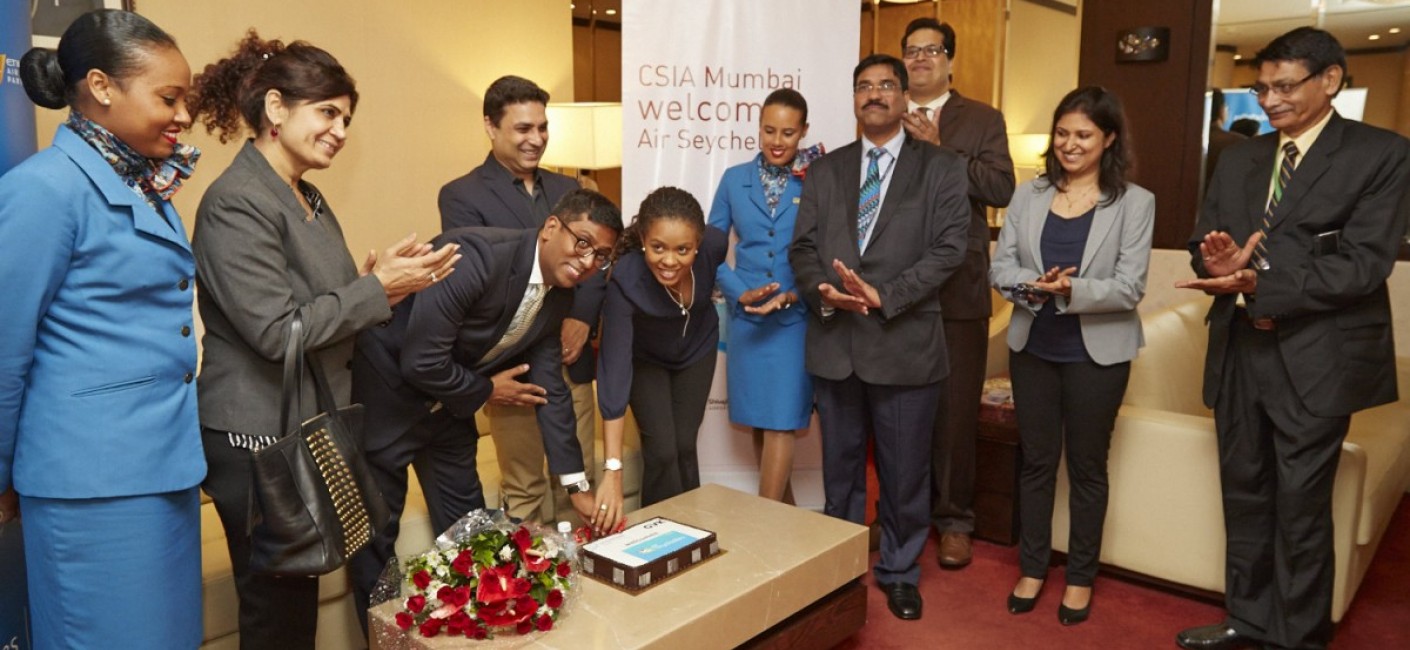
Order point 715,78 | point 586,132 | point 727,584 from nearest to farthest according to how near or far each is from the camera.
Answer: point 727,584 < point 715,78 < point 586,132

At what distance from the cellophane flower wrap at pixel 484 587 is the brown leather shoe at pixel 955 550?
175cm

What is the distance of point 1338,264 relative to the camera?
8.38 feet

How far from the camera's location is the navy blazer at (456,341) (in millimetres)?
2367

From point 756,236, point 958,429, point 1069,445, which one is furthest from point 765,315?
point 1069,445

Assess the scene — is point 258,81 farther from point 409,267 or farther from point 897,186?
point 897,186

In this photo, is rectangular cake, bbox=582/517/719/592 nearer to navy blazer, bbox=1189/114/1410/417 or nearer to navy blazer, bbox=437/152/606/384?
navy blazer, bbox=437/152/606/384

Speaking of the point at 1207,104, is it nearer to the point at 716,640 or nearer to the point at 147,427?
the point at 716,640

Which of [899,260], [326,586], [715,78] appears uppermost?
[715,78]

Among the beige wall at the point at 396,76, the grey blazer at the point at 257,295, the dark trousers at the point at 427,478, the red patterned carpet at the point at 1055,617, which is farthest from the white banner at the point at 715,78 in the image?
the grey blazer at the point at 257,295

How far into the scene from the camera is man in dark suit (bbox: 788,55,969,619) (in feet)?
9.93

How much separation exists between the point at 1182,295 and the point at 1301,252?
2.54m

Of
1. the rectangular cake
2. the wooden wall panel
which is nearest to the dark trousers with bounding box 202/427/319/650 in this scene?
the rectangular cake

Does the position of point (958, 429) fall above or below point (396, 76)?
below

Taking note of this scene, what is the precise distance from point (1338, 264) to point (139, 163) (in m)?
2.75
